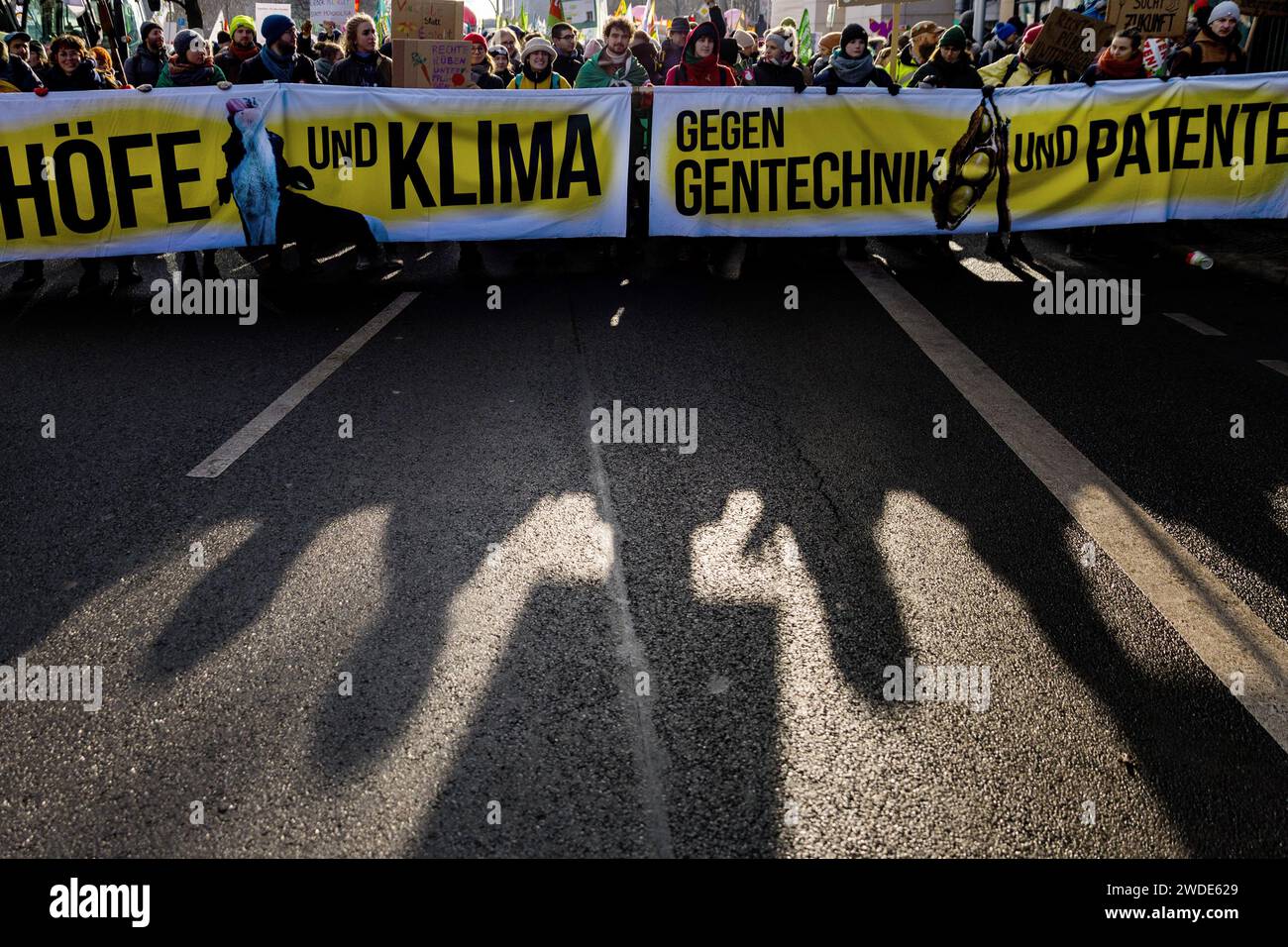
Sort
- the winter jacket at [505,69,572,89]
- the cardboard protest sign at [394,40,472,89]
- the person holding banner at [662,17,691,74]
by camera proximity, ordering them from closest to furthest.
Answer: the cardboard protest sign at [394,40,472,89]
the winter jacket at [505,69,572,89]
the person holding banner at [662,17,691,74]

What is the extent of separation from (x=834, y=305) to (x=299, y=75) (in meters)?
5.88

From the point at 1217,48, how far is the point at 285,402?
972cm

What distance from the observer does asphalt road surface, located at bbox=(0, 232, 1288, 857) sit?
8.86ft

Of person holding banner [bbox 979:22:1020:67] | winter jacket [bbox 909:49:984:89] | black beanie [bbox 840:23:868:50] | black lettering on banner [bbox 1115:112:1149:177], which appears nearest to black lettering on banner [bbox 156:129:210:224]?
black beanie [bbox 840:23:868:50]

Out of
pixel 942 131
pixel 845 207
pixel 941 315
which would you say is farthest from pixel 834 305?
pixel 942 131

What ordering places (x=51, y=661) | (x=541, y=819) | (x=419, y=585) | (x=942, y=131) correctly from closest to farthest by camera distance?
(x=541, y=819) → (x=51, y=661) → (x=419, y=585) → (x=942, y=131)

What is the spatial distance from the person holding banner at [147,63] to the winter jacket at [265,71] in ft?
6.98

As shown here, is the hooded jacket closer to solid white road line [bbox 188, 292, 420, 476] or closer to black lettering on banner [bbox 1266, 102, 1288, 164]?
solid white road line [bbox 188, 292, 420, 476]

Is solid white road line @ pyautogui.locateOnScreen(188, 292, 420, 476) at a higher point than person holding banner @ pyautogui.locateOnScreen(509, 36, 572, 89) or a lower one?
lower

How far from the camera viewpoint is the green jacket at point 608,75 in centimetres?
1092

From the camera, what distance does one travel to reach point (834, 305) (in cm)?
816

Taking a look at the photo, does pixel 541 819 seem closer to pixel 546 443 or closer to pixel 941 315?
pixel 546 443

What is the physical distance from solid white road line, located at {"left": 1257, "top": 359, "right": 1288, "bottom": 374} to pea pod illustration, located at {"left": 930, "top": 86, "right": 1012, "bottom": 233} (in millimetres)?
3227

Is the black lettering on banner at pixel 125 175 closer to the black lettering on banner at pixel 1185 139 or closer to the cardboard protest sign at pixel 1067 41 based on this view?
the cardboard protest sign at pixel 1067 41
